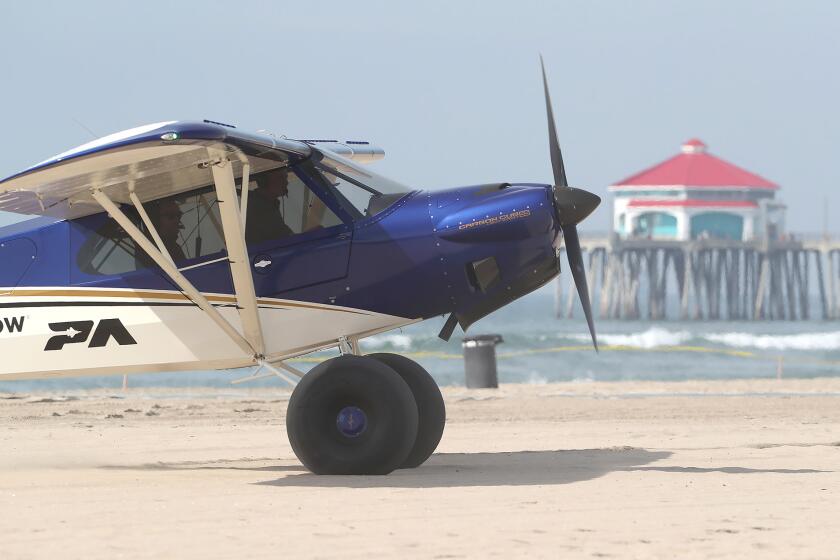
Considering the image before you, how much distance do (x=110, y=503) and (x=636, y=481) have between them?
4168mm

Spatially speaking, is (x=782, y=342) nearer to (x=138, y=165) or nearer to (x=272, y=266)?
(x=272, y=266)

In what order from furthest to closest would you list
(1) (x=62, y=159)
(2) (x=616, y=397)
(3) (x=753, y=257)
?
(3) (x=753, y=257) < (2) (x=616, y=397) < (1) (x=62, y=159)

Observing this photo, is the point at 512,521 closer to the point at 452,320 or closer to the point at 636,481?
the point at 636,481

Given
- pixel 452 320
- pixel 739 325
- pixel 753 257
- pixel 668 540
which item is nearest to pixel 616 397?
pixel 452 320

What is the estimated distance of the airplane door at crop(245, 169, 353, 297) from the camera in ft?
40.9

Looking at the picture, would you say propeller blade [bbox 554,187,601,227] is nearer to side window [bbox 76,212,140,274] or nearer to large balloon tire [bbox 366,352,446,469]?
large balloon tire [bbox 366,352,446,469]

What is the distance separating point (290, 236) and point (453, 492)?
2.79m

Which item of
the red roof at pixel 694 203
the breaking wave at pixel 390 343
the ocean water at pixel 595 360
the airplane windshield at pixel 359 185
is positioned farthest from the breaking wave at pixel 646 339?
the red roof at pixel 694 203

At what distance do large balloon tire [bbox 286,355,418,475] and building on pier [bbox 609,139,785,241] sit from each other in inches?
4672

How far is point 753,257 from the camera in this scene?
12475cm

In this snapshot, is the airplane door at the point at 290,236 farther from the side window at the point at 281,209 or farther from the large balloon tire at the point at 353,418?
the large balloon tire at the point at 353,418

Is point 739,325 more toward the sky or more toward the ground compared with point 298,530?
more toward the ground

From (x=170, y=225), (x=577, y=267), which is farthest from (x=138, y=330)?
(x=577, y=267)

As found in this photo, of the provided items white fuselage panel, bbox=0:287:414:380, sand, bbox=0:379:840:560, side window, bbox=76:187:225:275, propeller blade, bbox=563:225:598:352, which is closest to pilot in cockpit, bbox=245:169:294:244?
side window, bbox=76:187:225:275
